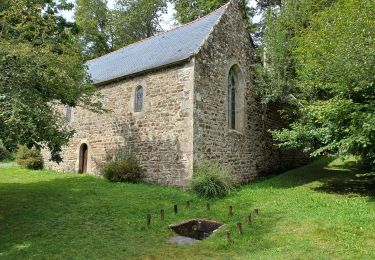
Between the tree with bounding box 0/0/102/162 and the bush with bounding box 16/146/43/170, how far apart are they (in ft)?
34.6

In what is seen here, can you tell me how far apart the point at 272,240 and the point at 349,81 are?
5.93 metres

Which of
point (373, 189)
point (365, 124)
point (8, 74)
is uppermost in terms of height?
point (8, 74)

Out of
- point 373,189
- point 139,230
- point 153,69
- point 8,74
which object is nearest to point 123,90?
point 153,69

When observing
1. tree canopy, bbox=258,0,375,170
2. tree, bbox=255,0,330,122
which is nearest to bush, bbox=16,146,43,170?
tree, bbox=255,0,330,122

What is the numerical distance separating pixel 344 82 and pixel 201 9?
1788cm

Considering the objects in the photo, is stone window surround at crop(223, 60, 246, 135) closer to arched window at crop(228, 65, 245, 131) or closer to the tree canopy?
arched window at crop(228, 65, 245, 131)

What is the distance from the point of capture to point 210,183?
11.5 meters

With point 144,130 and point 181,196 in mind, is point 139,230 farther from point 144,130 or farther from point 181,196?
point 144,130

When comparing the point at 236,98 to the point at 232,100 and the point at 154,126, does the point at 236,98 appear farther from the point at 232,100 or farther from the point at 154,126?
the point at 154,126

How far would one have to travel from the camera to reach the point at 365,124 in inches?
362

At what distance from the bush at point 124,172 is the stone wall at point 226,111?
2.94 metres

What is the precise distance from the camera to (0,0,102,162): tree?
24.5 ft

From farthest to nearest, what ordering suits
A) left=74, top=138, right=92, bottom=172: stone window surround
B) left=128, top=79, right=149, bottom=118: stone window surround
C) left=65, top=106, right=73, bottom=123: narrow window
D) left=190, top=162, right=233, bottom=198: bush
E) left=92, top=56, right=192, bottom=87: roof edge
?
left=65, top=106, right=73, bottom=123: narrow window → left=74, top=138, right=92, bottom=172: stone window surround → left=128, top=79, right=149, bottom=118: stone window surround → left=92, top=56, right=192, bottom=87: roof edge → left=190, top=162, right=233, bottom=198: bush

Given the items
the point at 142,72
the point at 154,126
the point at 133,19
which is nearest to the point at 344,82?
the point at 154,126
